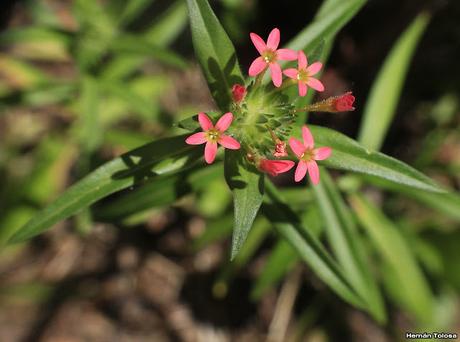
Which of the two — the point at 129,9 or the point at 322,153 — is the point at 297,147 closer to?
the point at 322,153

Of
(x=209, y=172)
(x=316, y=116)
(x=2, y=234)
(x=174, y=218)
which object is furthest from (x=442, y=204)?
(x=2, y=234)

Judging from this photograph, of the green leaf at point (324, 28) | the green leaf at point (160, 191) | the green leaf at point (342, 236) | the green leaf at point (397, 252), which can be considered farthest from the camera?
the green leaf at point (397, 252)

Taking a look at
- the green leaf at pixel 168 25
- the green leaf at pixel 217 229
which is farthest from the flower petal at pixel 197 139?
the green leaf at pixel 168 25

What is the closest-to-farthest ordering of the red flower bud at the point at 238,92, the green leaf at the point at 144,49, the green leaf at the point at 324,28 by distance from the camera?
the red flower bud at the point at 238,92 < the green leaf at the point at 324,28 < the green leaf at the point at 144,49

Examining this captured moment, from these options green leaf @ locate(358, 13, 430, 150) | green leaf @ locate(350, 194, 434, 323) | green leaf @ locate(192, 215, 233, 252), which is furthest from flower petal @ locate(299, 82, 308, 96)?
green leaf @ locate(192, 215, 233, 252)

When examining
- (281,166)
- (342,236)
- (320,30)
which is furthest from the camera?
(342,236)

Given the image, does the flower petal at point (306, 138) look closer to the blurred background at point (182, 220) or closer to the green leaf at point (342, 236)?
the green leaf at point (342, 236)

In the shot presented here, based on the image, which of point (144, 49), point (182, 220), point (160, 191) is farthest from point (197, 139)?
point (182, 220)
